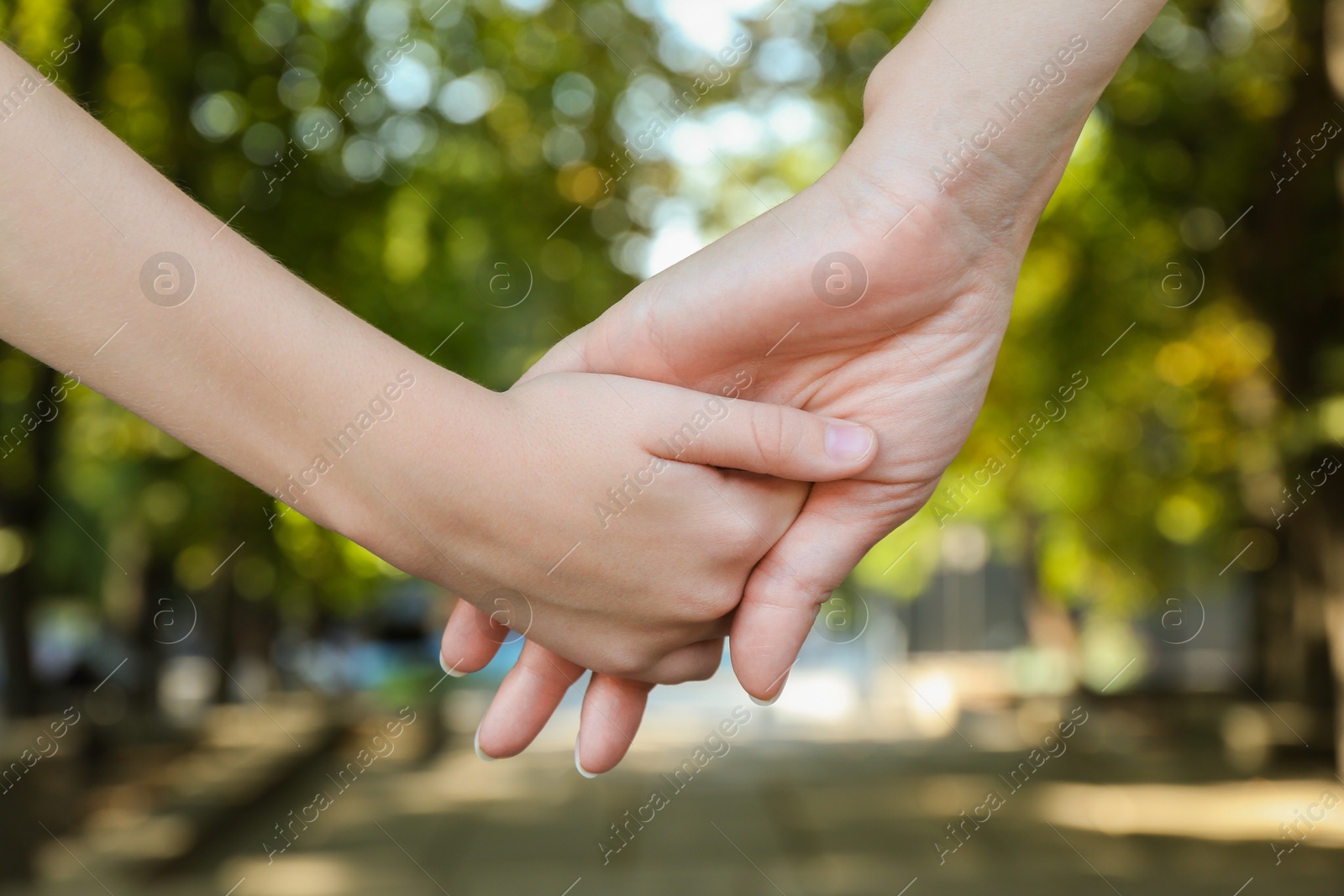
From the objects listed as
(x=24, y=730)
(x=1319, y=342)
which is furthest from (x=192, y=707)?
(x=1319, y=342)

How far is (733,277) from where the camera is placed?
198cm

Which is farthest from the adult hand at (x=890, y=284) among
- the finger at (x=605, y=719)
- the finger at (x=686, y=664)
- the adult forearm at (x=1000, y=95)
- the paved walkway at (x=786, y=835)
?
the paved walkway at (x=786, y=835)

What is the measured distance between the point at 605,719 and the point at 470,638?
30cm

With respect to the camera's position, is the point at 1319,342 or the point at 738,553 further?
the point at 1319,342

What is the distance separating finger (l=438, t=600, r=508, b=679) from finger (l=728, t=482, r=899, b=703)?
45 cm

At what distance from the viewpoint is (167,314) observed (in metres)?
1.65

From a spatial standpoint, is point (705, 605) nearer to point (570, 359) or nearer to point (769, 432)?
point (769, 432)

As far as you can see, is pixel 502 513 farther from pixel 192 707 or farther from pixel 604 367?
pixel 192 707

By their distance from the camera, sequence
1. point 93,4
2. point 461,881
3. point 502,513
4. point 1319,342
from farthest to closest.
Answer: point 1319,342 < point 461,881 < point 93,4 < point 502,513

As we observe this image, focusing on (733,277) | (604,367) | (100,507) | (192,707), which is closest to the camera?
(733,277)

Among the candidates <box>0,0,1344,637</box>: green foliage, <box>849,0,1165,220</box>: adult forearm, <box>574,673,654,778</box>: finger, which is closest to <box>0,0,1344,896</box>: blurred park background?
<box>0,0,1344,637</box>: green foliage

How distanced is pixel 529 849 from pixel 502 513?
9.35 metres

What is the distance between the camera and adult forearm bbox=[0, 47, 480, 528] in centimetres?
160

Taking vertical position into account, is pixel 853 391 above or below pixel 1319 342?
above
